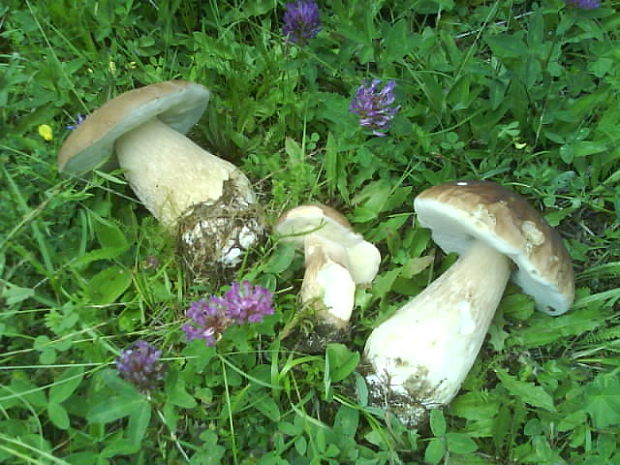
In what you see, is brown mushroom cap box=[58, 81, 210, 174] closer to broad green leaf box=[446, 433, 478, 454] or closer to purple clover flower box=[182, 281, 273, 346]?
purple clover flower box=[182, 281, 273, 346]

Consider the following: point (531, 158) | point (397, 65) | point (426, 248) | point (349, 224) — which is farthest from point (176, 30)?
point (531, 158)

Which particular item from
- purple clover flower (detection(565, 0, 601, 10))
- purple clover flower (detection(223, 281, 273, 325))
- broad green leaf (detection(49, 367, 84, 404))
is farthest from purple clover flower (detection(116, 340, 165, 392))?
purple clover flower (detection(565, 0, 601, 10))

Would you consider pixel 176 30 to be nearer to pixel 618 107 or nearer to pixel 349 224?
pixel 349 224

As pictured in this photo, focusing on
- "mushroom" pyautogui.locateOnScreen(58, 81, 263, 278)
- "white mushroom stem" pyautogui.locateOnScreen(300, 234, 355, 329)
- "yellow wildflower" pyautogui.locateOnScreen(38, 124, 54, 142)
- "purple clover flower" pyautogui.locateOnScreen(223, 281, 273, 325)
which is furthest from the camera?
"yellow wildflower" pyautogui.locateOnScreen(38, 124, 54, 142)

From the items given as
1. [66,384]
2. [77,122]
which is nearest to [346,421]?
[66,384]

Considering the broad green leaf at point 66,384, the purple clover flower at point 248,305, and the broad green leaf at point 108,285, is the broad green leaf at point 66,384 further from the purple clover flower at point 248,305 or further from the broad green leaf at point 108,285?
the purple clover flower at point 248,305

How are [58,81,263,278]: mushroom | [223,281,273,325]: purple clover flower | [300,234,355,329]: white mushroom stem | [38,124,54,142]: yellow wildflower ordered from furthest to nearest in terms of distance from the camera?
[38,124,54,142]: yellow wildflower < [58,81,263,278]: mushroom < [300,234,355,329]: white mushroom stem < [223,281,273,325]: purple clover flower

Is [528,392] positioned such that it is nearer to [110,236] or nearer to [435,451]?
[435,451]
